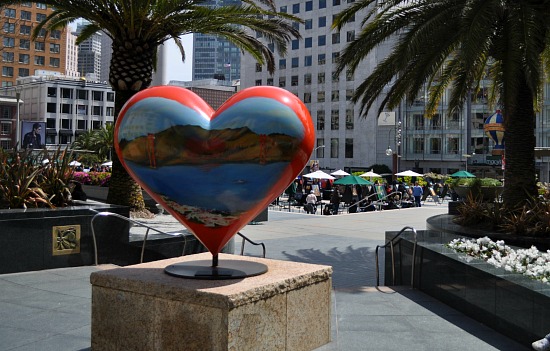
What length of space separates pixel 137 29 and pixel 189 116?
10.9m

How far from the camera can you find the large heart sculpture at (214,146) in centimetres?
468

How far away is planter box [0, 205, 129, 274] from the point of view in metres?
8.65

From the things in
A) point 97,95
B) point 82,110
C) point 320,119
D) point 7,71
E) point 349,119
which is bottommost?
point 349,119

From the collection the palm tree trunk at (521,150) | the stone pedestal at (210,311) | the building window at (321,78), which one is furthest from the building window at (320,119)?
the stone pedestal at (210,311)

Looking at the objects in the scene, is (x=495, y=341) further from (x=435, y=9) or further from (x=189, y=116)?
(x=435, y=9)

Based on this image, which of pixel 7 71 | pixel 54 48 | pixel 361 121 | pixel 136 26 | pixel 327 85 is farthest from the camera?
pixel 54 48

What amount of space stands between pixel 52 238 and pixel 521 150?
10.1 m

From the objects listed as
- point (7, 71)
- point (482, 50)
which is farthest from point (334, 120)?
point (482, 50)

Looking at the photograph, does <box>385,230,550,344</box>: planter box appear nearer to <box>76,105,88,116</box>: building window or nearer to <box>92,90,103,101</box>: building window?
<box>76,105,88,116</box>: building window

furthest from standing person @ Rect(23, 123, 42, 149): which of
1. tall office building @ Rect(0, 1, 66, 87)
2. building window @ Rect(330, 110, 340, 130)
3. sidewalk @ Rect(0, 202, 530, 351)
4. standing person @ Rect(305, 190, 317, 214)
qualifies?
tall office building @ Rect(0, 1, 66, 87)

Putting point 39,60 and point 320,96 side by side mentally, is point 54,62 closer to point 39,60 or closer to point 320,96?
point 39,60

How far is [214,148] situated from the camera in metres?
4.69

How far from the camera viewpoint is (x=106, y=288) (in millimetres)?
4941

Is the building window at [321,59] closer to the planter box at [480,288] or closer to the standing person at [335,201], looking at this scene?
the standing person at [335,201]
